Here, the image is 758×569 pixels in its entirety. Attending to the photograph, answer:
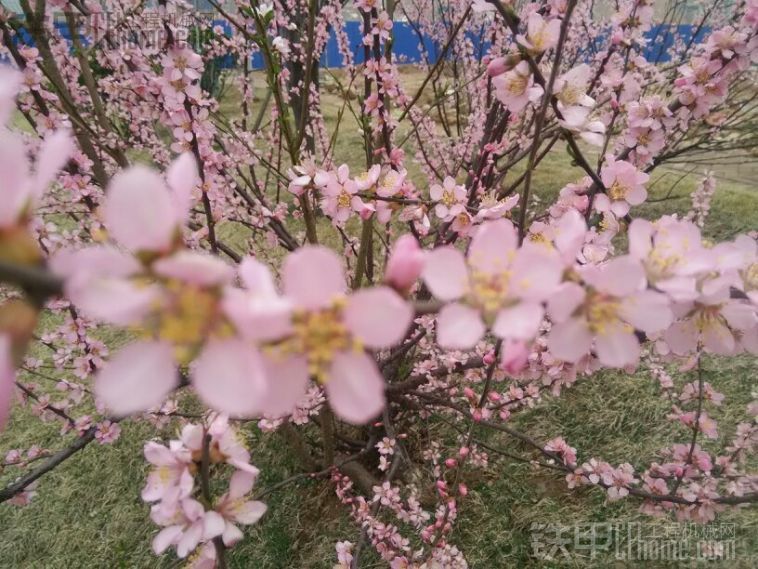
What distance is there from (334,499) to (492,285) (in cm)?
222

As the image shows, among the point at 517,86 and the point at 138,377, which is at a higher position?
the point at 517,86

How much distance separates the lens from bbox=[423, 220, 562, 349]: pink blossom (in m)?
0.53

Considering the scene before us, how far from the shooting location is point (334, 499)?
8.18 ft

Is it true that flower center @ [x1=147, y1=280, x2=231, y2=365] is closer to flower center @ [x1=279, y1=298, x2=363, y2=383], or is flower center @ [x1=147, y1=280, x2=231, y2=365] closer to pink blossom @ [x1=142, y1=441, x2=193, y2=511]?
flower center @ [x1=279, y1=298, x2=363, y2=383]

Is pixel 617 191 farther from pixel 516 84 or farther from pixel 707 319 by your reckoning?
pixel 707 319

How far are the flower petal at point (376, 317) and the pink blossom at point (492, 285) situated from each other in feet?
0.28

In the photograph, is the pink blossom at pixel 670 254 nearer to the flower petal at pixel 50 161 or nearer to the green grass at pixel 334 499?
the flower petal at pixel 50 161

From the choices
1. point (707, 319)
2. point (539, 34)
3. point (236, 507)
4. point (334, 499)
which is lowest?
point (334, 499)

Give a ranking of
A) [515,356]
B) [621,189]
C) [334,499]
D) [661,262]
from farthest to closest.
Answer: [334,499]
[621,189]
[661,262]
[515,356]

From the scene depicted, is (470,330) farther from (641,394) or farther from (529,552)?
(641,394)

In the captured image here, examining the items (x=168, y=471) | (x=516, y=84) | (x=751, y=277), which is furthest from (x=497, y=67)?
(x=168, y=471)

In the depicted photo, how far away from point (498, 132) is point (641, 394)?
1764mm

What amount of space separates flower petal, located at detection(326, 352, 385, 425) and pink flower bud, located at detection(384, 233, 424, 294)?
0.30ft

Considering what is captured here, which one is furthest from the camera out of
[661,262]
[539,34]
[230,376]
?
[539,34]
